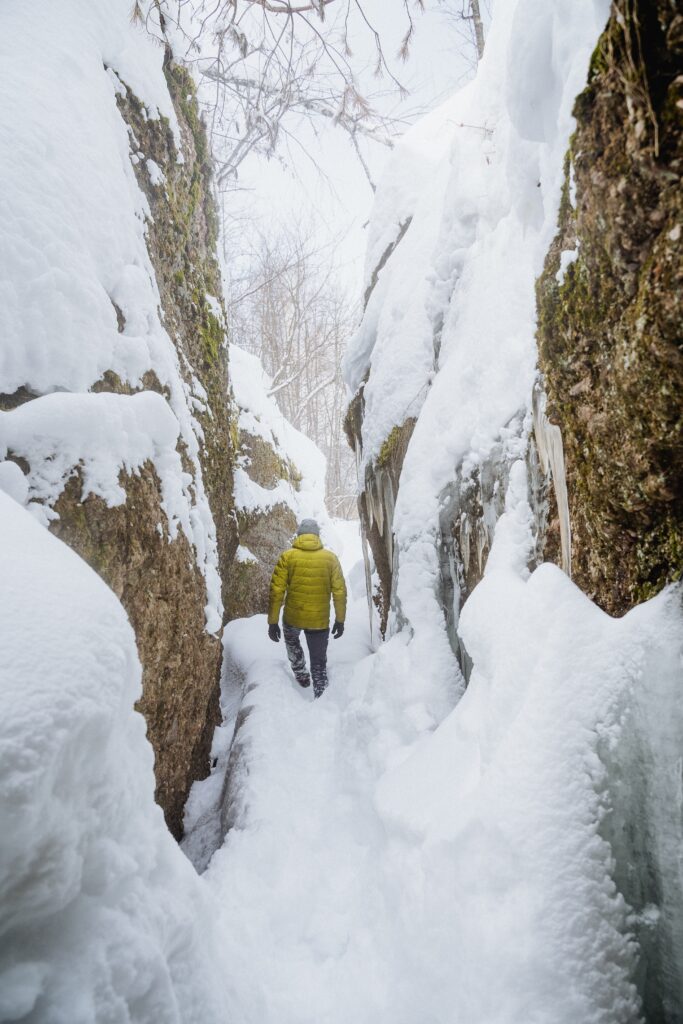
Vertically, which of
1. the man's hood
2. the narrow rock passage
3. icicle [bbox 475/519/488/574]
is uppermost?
icicle [bbox 475/519/488/574]

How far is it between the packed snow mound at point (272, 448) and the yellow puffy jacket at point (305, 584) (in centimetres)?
218

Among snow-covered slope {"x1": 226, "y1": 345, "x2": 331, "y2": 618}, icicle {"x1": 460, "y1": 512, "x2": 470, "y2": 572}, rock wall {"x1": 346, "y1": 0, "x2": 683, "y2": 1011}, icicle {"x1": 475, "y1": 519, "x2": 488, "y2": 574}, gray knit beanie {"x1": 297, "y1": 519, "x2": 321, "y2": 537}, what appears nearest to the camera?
rock wall {"x1": 346, "y1": 0, "x2": 683, "y2": 1011}

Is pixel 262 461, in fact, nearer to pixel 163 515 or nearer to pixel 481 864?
pixel 163 515

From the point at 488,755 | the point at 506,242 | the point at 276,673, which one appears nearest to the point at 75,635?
the point at 488,755

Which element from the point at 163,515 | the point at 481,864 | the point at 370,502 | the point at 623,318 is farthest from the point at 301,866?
the point at 370,502

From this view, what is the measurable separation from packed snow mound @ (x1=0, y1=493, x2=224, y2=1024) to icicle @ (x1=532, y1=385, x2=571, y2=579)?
1.87 meters

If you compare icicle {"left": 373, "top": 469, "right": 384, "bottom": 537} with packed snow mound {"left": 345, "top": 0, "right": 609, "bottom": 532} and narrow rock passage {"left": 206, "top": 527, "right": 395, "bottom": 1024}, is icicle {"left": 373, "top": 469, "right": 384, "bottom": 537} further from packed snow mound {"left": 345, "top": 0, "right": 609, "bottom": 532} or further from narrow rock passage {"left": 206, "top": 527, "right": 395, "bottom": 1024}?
narrow rock passage {"left": 206, "top": 527, "right": 395, "bottom": 1024}

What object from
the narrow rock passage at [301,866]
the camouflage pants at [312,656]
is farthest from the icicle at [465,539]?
the camouflage pants at [312,656]

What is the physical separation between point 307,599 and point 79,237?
3321 millimetres

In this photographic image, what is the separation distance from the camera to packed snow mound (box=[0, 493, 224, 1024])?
2.98ft

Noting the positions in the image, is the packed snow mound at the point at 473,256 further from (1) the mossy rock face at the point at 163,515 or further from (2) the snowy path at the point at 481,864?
(1) the mossy rock face at the point at 163,515

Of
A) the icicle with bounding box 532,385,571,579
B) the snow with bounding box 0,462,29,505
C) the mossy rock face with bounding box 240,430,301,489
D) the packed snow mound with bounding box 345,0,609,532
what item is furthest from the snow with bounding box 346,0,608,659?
the mossy rock face with bounding box 240,430,301,489

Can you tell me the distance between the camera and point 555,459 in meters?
2.26

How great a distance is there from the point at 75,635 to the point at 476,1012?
185 cm
